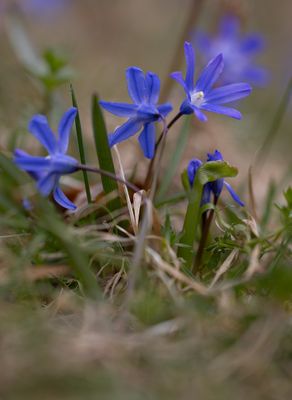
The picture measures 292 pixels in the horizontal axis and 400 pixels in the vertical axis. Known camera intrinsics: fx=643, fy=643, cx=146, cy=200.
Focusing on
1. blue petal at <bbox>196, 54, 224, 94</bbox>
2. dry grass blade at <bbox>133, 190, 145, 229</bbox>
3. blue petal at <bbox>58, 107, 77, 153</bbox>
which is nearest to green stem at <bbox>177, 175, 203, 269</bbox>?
dry grass blade at <bbox>133, 190, 145, 229</bbox>

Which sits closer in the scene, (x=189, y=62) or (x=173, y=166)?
(x=189, y=62)

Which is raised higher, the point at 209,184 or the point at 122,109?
the point at 122,109

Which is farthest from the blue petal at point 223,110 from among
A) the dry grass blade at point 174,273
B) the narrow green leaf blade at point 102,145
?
the dry grass blade at point 174,273

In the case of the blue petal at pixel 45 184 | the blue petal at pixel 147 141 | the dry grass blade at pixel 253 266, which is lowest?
the dry grass blade at pixel 253 266

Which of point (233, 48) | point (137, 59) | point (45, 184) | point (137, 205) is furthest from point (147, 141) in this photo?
point (137, 59)

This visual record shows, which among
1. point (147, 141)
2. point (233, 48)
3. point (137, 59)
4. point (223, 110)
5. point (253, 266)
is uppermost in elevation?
point (223, 110)

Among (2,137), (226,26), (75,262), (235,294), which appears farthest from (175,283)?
(226,26)

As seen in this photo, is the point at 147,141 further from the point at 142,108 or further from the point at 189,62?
the point at 189,62

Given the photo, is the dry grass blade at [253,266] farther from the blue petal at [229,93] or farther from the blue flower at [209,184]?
the blue petal at [229,93]

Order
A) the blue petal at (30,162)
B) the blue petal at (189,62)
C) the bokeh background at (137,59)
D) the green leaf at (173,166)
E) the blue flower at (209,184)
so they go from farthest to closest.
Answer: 1. the bokeh background at (137,59)
2. the green leaf at (173,166)
3. the blue flower at (209,184)
4. the blue petal at (189,62)
5. the blue petal at (30,162)
